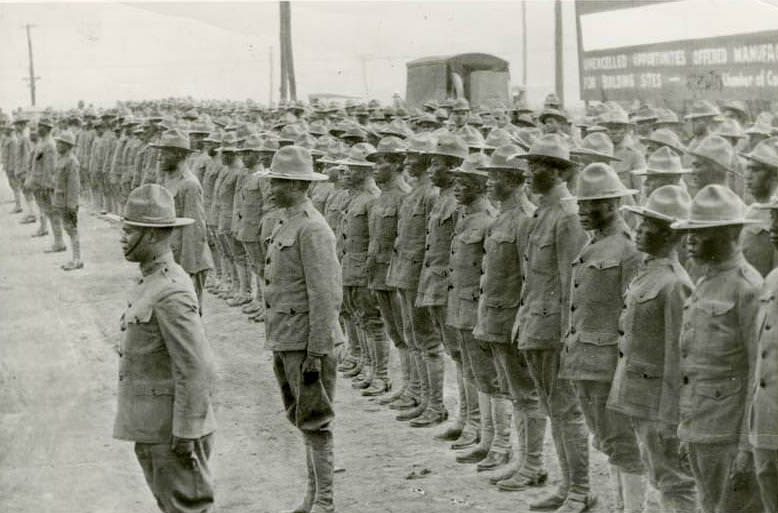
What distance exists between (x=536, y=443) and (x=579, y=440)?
2.03 feet

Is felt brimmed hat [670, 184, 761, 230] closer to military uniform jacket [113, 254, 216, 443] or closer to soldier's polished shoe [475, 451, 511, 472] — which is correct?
military uniform jacket [113, 254, 216, 443]

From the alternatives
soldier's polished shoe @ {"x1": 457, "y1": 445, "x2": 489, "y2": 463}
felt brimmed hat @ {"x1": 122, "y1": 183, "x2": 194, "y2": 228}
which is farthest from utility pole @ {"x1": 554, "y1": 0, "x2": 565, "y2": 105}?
felt brimmed hat @ {"x1": 122, "y1": 183, "x2": 194, "y2": 228}

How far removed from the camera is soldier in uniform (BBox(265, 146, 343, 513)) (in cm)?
699

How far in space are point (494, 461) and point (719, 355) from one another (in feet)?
10.1

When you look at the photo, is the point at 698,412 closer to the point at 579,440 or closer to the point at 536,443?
the point at 579,440

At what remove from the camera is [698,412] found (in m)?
5.36

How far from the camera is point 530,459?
766 centimetres

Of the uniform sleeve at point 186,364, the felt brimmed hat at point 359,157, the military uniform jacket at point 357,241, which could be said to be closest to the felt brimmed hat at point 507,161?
the military uniform jacket at point 357,241

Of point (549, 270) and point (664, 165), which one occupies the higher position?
point (664, 165)

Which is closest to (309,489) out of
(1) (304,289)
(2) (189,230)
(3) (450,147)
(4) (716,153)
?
(1) (304,289)

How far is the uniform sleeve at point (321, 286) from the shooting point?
22.8 feet

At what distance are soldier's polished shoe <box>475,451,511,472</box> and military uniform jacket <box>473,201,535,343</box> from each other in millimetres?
935

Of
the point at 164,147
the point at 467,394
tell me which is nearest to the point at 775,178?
the point at 467,394

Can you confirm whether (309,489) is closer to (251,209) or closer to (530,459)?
(530,459)
